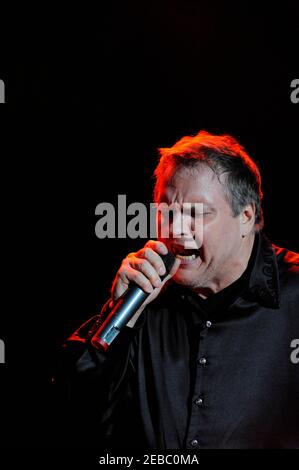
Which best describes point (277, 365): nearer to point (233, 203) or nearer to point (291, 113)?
point (233, 203)

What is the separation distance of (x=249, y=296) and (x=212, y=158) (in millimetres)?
489

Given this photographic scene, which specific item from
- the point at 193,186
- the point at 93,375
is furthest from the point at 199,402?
the point at 193,186

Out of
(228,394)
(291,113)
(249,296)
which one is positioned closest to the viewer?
(228,394)

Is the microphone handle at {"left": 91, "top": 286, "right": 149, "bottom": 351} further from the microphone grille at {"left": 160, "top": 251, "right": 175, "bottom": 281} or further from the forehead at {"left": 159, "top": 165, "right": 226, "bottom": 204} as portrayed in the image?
the forehead at {"left": 159, "top": 165, "right": 226, "bottom": 204}

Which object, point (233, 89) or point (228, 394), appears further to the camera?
point (233, 89)

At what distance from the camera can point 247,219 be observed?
1.85 m

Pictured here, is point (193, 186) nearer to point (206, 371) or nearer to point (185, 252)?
point (185, 252)

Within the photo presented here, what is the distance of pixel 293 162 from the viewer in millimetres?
2469

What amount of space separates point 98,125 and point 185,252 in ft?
3.55

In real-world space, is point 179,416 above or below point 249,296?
below

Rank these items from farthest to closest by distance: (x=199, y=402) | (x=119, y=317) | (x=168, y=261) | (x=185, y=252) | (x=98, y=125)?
(x=98, y=125), (x=185, y=252), (x=199, y=402), (x=168, y=261), (x=119, y=317)

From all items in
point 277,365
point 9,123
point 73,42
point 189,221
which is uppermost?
point 73,42

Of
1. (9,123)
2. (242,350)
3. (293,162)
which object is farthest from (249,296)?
(9,123)

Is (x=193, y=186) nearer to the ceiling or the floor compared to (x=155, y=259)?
nearer to the ceiling
